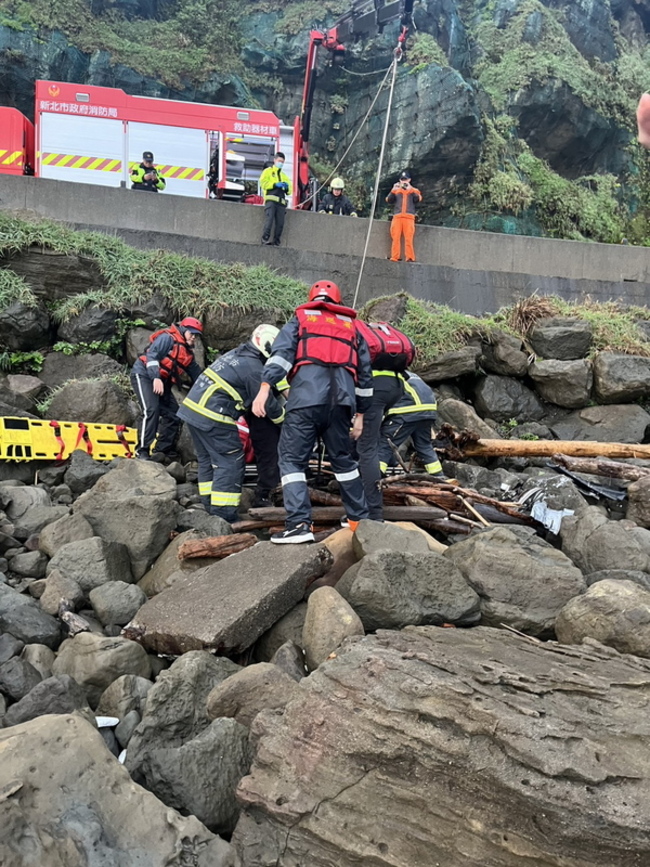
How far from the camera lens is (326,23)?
2580 cm

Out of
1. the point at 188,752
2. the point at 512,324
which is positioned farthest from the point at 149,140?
the point at 188,752

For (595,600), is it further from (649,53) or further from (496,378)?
(649,53)

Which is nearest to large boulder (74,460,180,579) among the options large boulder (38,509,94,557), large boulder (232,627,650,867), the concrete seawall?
large boulder (38,509,94,557)

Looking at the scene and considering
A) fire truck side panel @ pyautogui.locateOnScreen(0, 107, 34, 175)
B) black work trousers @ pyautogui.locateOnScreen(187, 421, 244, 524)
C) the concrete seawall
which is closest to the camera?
black work trousers @ pyautogui.locateOnScreen(187, 421, 244, 524)

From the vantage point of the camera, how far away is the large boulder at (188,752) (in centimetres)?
263

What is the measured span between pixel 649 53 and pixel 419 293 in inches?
975

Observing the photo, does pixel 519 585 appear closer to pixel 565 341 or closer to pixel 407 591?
pixel 407 591

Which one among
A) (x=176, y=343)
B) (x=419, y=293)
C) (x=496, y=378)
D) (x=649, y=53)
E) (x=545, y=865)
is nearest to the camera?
(x=545, y=865)

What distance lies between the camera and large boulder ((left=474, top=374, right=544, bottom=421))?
927cm

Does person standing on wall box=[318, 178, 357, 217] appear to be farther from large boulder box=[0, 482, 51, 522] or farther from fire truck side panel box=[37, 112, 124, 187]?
large boulder box=[0, 482, 51, 522]

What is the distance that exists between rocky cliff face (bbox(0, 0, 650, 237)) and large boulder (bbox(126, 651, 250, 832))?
2072 cm

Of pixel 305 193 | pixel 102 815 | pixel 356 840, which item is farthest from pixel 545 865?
pixel 305 193

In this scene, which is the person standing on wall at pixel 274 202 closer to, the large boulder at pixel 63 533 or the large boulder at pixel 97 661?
the large boulder at pixel 63 533

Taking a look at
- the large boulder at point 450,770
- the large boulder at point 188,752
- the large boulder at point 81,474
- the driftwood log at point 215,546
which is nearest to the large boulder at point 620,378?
the driftwood log at point 215,546
